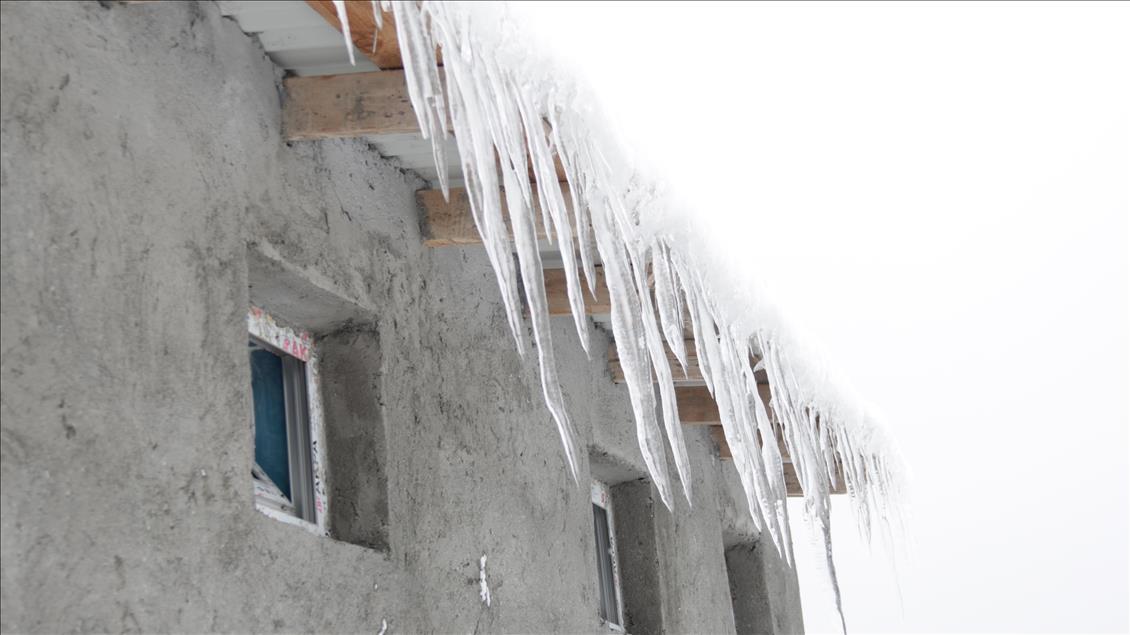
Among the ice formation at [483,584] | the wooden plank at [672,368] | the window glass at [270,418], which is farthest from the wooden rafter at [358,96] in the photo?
the wooden plank at [672,368]

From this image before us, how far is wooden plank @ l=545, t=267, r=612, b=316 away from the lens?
181 inches

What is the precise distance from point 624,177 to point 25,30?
3.98 feet

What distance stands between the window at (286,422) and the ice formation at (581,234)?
0.59 metres

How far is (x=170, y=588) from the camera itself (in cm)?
252

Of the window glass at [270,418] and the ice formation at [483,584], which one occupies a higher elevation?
the window glass at [270,418]

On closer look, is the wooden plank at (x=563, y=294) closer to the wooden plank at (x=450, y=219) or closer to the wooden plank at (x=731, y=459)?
the wooden plank at (x=450, y=219)

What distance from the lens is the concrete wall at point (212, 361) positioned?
7.60ft

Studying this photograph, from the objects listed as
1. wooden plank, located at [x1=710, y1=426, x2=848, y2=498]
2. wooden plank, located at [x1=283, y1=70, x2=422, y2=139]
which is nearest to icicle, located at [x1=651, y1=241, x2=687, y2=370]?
wooden plank, located at [x1=283, y1=70, x2=422, y2=139]

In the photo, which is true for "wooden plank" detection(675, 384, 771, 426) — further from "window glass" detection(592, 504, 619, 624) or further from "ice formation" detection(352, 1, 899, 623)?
"ice formation" detection(352, 1, 899, 623)

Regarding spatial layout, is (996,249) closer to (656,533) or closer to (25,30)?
(656,533)

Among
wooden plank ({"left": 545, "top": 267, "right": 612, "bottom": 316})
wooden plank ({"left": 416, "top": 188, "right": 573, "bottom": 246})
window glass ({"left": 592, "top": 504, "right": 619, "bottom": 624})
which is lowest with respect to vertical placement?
window glass ({"left": 592, "top": 504, "right": 619, "bottom": 624})

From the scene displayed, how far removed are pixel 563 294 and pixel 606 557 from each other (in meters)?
1.47

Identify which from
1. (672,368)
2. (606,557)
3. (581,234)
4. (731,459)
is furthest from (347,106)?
(731,459)

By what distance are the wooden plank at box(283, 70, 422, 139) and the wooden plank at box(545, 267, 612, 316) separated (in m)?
1.34
